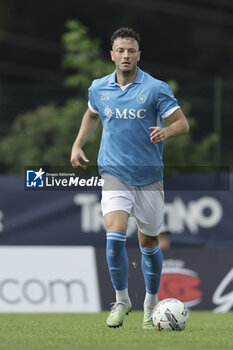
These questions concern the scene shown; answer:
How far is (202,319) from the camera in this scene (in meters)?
11.1

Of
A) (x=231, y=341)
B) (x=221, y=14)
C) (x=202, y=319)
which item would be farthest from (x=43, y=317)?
(x=221, y=14)

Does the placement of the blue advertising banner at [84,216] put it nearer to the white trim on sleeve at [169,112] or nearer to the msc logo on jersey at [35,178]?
the msc logo on jersey at [35,178]

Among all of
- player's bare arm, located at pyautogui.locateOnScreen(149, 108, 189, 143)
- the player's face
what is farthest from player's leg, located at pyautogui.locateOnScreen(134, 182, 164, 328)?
the player's face

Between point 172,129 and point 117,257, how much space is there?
3.90 ft

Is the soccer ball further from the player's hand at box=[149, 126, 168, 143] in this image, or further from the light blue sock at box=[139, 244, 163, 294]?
the player's hand at box=[149, 126, 168, 143]

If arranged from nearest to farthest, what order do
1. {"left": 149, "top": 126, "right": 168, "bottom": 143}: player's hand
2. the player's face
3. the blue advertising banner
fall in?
{"left": 149, "top": 126, "right": 168, "bottom": 143}: player's hand → the player's face → the blue advertising banner

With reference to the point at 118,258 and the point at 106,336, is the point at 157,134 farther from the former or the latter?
the point at 106,336

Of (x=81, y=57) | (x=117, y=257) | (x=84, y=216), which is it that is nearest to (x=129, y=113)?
(x=117, y=257)

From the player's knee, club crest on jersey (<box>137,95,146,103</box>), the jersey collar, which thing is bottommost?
the player's knee

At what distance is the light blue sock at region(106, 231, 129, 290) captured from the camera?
8.87m

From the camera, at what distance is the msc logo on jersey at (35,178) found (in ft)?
32.5

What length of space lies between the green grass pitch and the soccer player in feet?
1.44

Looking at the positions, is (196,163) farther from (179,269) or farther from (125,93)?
(125,93)

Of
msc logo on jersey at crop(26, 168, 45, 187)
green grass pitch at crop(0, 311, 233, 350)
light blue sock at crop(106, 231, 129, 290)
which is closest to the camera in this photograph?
green grass pitch at crop(0, 311, 233, 350)
